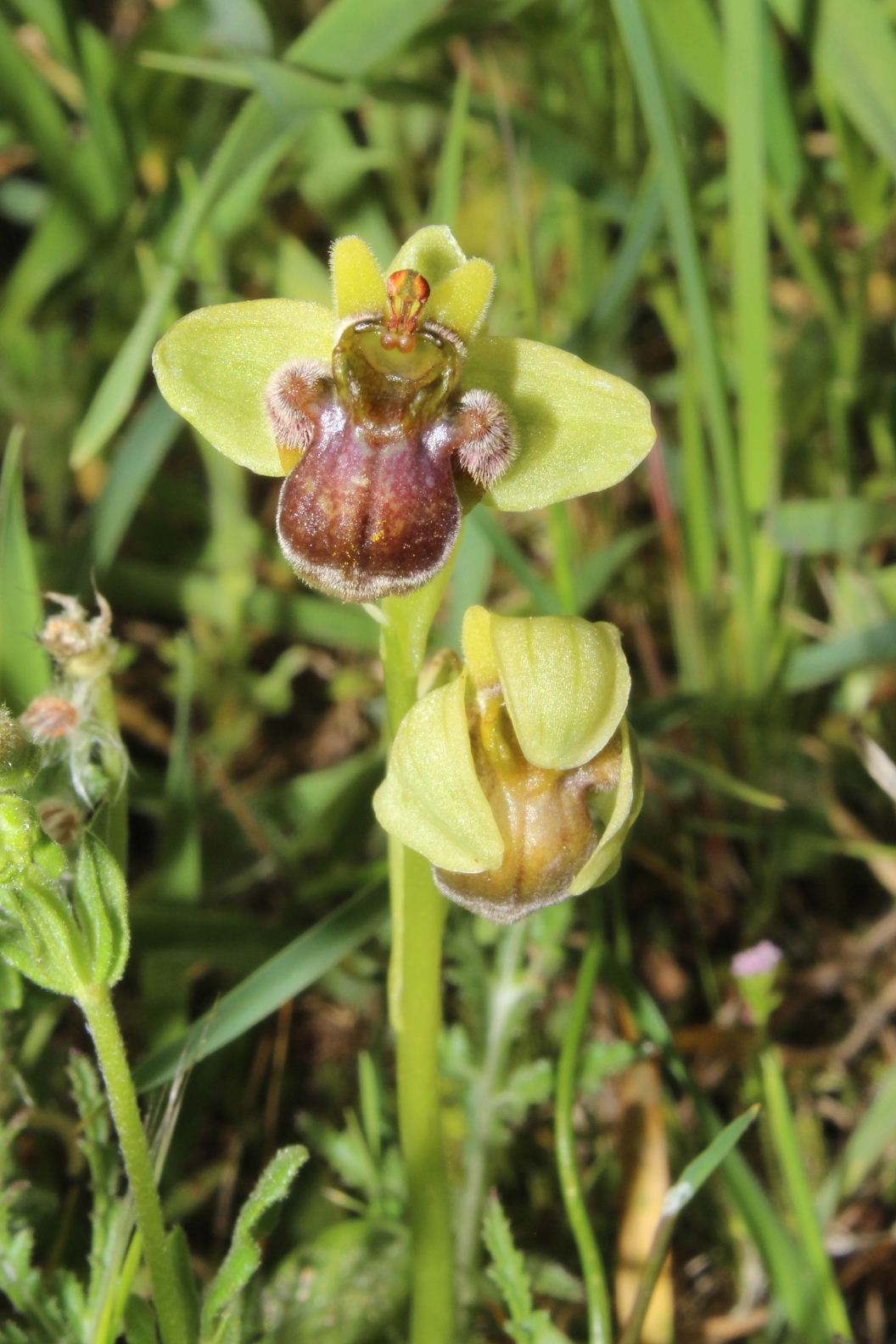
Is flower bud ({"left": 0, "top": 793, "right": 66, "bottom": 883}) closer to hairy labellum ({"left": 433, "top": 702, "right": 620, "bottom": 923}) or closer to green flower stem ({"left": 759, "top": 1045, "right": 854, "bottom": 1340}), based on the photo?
hairy labellum ({"left": 433, "top": 702, "right": 620, "bottom": 923})

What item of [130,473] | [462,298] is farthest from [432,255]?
[130,473]

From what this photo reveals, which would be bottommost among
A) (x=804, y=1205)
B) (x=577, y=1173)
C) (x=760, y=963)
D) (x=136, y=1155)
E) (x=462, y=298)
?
(x=804, y=1205)

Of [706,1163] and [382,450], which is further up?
[382,450]

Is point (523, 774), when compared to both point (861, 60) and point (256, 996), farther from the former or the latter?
point (861, 60)

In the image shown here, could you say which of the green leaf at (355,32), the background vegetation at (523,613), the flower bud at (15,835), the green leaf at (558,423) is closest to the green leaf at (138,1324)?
the background vegetation at (523,613)

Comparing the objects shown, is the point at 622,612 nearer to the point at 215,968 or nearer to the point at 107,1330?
the point at 215,968

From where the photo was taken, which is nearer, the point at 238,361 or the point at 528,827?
the point at 528,827

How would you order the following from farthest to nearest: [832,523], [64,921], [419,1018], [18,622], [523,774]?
[832,523]
[18,622]
[419,1018]
[523,774]
[64,921]

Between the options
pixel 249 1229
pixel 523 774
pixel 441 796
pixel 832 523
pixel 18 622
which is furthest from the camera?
pixel 832 523
